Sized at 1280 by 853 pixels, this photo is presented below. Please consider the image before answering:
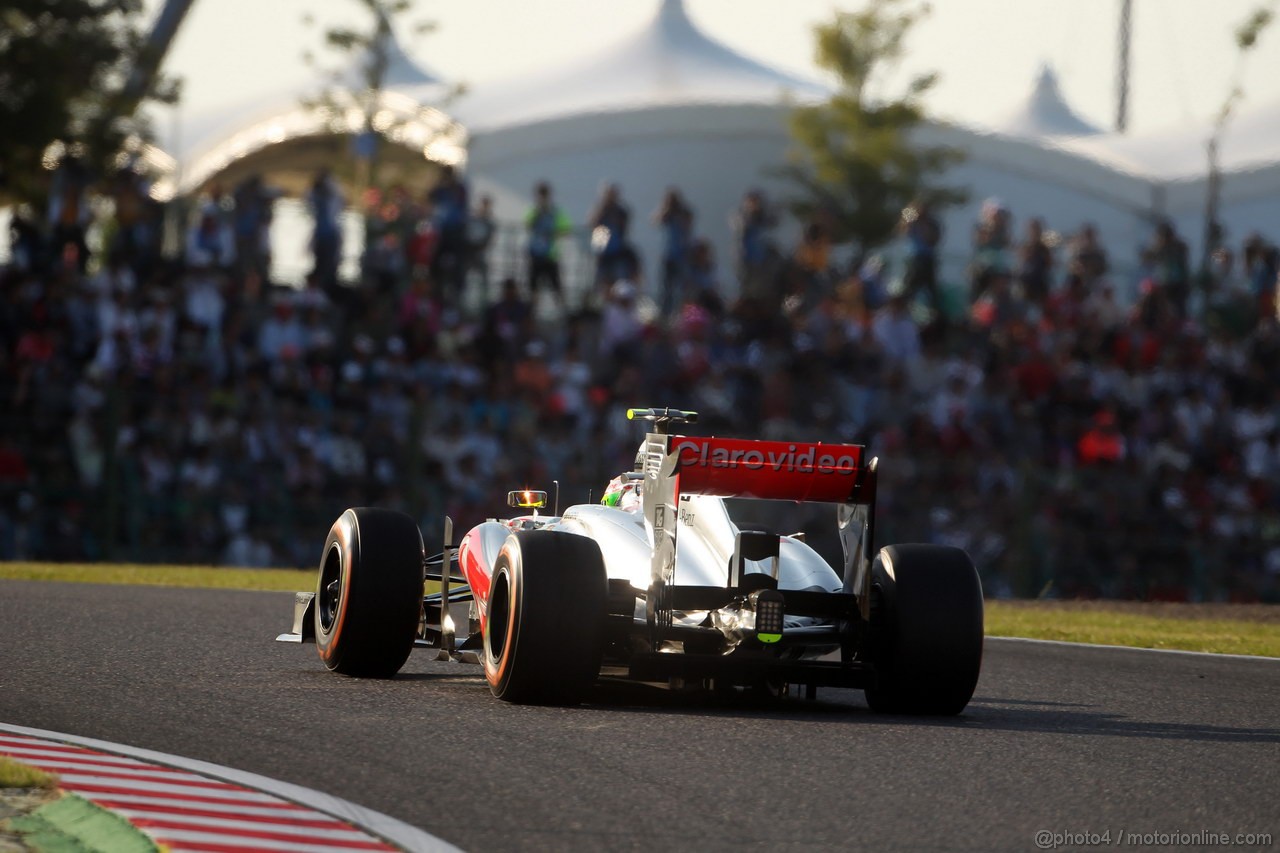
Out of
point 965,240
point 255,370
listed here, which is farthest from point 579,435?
point 965,240

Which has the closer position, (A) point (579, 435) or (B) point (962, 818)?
(B) point (962, 818)

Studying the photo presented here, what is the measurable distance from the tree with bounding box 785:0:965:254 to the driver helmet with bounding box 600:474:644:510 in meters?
23.0

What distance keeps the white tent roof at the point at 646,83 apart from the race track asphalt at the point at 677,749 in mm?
23709

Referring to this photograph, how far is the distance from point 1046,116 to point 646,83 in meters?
16.2

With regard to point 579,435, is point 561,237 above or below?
above

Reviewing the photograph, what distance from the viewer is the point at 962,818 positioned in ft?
18.9

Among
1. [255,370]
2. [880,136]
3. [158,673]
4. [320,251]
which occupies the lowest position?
[158,673]

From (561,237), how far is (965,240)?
1378cm

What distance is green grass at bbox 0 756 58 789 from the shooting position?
18.9 feet

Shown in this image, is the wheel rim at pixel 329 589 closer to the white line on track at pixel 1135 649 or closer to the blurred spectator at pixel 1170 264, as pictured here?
the white line on track at pixel 1135 649

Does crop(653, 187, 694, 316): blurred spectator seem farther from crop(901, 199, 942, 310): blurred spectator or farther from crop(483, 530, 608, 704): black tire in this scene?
crop(483, 530, 608, 704): black tire

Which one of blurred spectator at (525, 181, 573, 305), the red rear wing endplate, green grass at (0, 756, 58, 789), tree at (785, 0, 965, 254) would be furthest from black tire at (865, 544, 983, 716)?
tree at (785, 0, 965, 254)

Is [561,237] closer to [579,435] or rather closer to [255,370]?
[579,435]

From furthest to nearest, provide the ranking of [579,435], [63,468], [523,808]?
[579,435] < [63,468] < [523,808]
